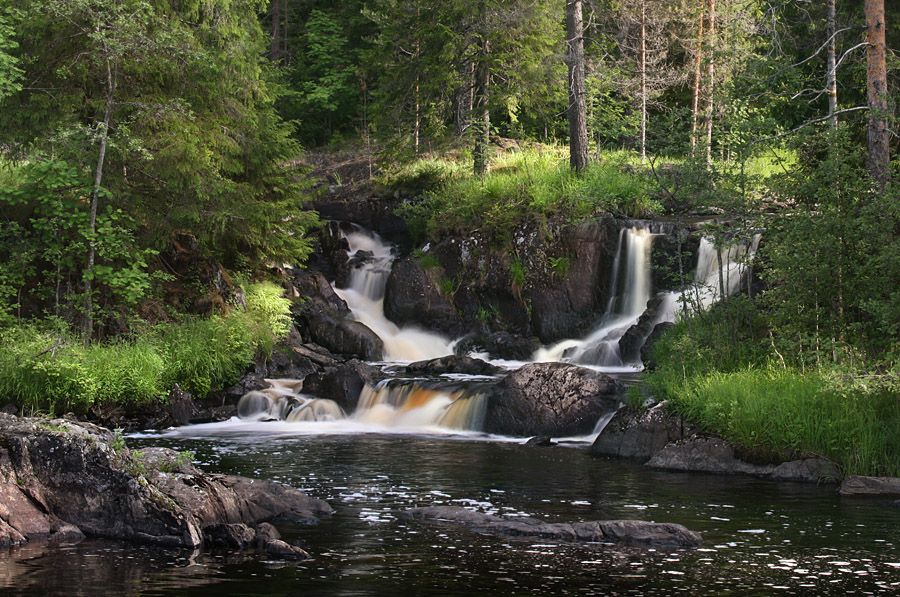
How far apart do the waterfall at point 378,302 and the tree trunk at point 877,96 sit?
1037 cm

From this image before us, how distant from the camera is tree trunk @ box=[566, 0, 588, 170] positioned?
2170 cm

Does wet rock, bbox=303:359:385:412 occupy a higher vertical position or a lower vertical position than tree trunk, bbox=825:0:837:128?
lower

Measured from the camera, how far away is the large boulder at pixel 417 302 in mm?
21266

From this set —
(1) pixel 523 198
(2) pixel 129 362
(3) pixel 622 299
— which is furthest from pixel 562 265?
(2) pixel 129 362

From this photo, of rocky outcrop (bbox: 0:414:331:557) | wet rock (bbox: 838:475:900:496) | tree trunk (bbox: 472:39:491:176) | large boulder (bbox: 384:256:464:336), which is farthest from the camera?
tree trunk (bbox: 472:39:491:176)

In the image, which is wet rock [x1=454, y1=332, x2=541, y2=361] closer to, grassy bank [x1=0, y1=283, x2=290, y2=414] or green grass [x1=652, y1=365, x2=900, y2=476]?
grassy bank [x1=0, y1=283, x2=290, y2=414]

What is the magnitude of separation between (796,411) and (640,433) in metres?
2.11

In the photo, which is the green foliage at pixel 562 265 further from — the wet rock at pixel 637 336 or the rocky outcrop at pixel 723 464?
the rocky outcrop at pixel 723 464

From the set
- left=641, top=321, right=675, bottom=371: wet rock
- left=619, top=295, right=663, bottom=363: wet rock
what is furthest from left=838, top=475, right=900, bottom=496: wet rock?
left=619, top=295, right=663, bottom=363: wet rock

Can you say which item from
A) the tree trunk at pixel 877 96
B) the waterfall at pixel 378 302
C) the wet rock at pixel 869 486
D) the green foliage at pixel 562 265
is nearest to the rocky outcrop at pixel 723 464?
the wet rock at pixel 869 486

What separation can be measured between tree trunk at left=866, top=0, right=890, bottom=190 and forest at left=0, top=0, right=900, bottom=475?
1.5 inches

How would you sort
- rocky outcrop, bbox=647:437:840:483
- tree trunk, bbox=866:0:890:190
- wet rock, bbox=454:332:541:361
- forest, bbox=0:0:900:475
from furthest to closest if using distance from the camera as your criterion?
wet rock, bbox=454:332:541:361, tree trunk, bbox=866:0:890:190, forest, bbox=0:0:900:475, rocky outcrop, bbox=647:437:840:483

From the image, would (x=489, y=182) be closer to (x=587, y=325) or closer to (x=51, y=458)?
(x=587, y=325)

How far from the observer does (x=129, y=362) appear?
1503 cm
